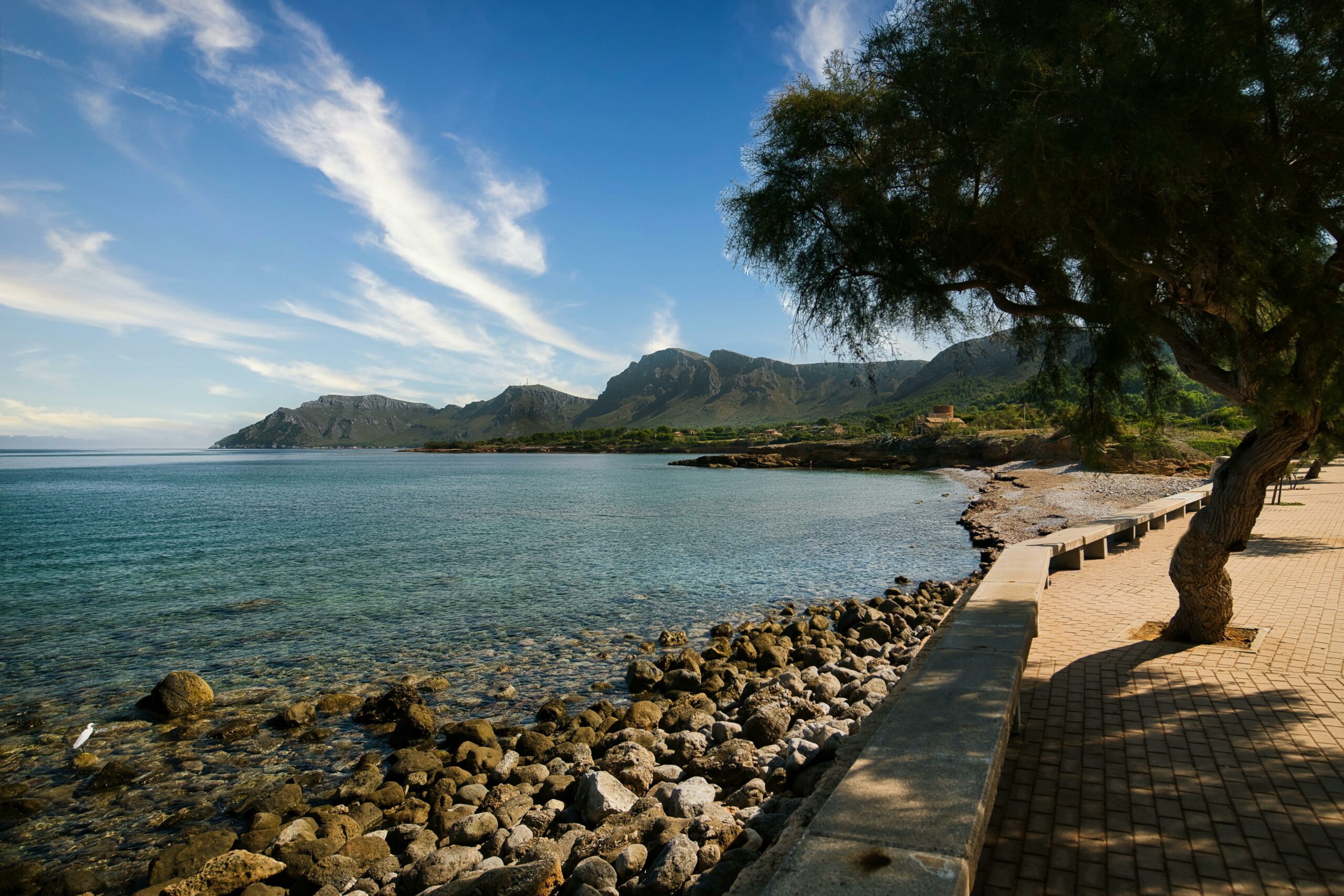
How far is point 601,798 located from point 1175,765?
4313 mm

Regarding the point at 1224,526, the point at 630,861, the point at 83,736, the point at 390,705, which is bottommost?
the point at 83,736

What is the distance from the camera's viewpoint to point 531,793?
22.3 feet

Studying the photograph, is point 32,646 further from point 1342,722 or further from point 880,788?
point 1342,722

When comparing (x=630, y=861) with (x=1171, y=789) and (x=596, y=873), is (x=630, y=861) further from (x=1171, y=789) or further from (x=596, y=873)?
(x=1171, y=789)

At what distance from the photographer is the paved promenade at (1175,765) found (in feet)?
11.9

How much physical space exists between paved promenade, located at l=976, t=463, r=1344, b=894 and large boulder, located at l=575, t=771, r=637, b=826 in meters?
3.11

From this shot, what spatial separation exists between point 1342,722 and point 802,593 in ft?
39.2

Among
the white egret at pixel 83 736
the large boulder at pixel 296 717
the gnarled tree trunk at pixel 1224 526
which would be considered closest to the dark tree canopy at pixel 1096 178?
the gnarled tree trunk at pixel 1224 526

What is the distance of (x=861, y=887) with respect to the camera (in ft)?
9.05

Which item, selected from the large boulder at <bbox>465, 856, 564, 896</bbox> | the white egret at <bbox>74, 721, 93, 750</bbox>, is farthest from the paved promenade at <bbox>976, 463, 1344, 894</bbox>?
the white egret at <bbox>74, 721, 93, 750</bbox>

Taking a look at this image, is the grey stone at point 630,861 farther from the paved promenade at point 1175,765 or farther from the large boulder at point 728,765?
the paved promenade at point 1175,765

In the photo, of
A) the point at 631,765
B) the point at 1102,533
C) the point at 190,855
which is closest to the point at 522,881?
the point at 631,765

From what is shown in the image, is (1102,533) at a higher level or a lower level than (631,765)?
higher

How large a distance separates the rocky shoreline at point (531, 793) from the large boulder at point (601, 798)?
0.02 m
